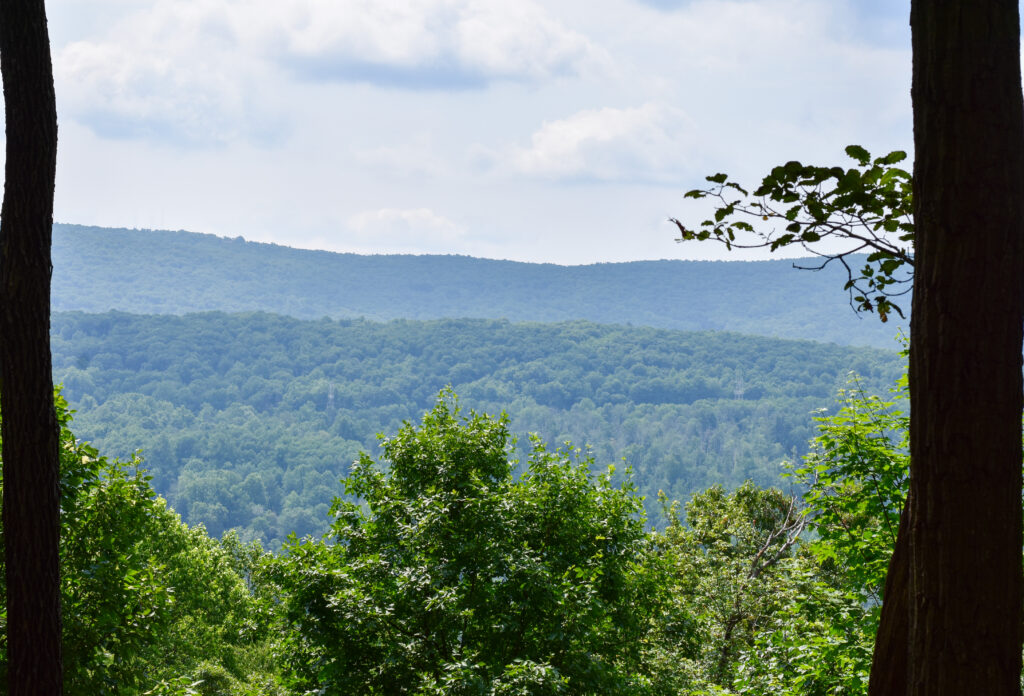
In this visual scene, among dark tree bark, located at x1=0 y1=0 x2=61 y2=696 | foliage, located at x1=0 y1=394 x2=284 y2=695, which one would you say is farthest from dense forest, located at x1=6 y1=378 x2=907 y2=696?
dark tree bark, located at x1=0 y1=0 x2=61 y2=696

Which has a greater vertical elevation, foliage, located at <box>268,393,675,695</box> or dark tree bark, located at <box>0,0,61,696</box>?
dark tree bark, located at <box>0,0,61,696</box>

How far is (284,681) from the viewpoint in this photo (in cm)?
1289

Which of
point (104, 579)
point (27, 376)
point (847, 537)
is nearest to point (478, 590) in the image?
point (104, 579)

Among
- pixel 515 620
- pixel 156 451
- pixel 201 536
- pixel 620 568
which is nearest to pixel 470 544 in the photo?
pixel 515 620

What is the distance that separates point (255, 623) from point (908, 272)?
12.9 metres

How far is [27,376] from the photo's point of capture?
490cm

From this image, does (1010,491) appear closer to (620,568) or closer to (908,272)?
(908,272)

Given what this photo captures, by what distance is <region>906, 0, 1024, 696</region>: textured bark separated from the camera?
267 cm

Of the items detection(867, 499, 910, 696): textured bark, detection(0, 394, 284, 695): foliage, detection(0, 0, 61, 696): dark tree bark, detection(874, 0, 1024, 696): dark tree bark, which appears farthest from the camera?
detection(0, 394, 284, 695): foliage

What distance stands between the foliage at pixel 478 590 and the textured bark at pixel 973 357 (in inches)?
299

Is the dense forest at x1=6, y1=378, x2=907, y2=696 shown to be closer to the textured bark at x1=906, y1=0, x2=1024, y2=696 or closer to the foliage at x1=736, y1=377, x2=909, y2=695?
the foliage at x1=736, y1=377, x2=909, y2=695

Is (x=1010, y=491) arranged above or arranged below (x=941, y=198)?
below

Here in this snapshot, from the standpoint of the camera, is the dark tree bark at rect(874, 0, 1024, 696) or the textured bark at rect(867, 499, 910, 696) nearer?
the dark tree bark at rect(874, 0, 1024, 696)

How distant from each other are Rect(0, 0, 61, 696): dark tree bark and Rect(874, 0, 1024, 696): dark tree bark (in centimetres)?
439
